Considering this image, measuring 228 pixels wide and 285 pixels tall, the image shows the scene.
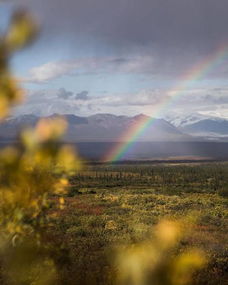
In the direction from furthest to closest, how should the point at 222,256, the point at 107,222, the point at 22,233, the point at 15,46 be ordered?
the point at 107,222, the point at 222,256, the point at 22,233, the point at 15,46

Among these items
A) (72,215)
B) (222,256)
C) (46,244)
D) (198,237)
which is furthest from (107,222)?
(46,244)

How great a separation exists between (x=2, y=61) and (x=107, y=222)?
21.3 metres

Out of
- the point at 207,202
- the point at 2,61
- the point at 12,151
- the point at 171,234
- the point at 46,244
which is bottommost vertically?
the point at 207,202

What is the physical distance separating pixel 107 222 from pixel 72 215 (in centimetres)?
367

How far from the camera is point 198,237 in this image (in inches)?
762

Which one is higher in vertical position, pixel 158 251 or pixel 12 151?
pixel 12 151

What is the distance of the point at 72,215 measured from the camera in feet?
85.3

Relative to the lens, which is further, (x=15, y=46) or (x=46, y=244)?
(x=46, y=244)

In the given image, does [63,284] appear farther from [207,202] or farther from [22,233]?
[207,202]

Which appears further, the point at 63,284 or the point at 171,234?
the point at 63,284

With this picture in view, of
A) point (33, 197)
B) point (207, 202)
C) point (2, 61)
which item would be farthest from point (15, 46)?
point (207, 202)

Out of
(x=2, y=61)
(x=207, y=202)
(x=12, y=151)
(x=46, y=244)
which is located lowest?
(x=207, y=202)

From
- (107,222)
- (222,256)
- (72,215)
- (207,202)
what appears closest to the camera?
(222,256)

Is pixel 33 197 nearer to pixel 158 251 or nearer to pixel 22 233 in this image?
pixel 22 233
